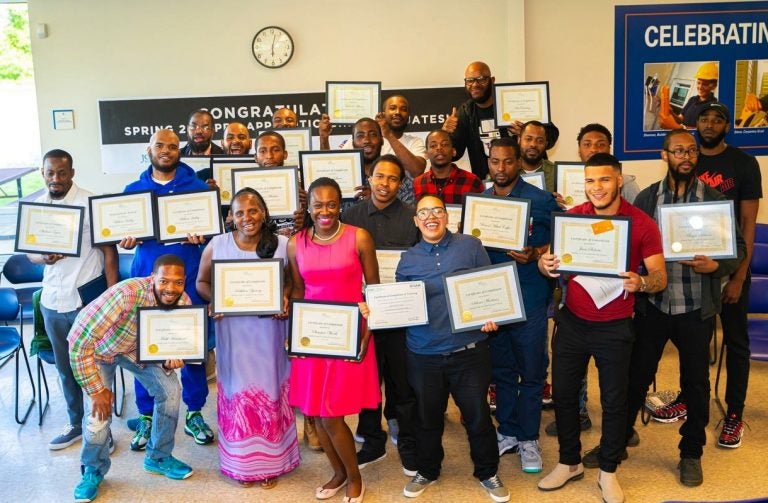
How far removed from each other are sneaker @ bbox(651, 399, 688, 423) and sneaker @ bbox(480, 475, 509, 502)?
1.54 metres

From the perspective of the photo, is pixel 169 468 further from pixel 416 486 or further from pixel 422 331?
pixel 422 331

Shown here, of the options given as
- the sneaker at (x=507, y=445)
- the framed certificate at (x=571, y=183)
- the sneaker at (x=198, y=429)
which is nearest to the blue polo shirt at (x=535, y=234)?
the framed certificate at (x=571, y=183)

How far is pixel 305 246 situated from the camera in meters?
4.30

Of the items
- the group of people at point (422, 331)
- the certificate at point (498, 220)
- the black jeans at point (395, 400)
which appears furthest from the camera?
the black jeans at point (395, 400)

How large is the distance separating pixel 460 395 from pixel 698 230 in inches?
62.4

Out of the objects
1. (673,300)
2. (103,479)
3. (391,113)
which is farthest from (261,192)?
(673,300)

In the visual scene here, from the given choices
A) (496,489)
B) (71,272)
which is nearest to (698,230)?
(496,489)

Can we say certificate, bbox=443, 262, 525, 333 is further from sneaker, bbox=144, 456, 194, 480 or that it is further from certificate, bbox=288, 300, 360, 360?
sneaker, bbox=144, 456, 194, 480

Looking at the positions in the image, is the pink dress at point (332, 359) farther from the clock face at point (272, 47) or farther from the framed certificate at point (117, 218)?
the clock face at point (272, 47)

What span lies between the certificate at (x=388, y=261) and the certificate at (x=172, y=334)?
3.36ft

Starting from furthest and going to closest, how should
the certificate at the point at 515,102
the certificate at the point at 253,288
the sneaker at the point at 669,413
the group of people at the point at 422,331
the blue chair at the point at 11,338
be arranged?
the certificate at the point at 515,102 → the blue chair at the point at 11,338 → the sneaker at the point at 669,413 → the certificate at the point at 253,288 → the group of people at the point at 422,331

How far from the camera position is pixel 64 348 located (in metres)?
5.19

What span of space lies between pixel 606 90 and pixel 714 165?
4104 mm

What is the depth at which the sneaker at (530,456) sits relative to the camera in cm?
472
